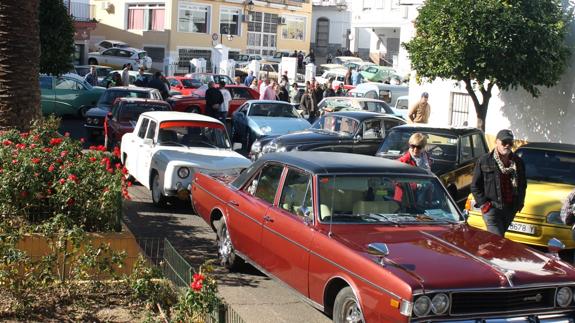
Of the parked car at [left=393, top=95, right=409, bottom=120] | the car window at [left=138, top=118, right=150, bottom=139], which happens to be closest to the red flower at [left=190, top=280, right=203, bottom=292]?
the car window at [left=138, top=118, right=150, bottom=139]

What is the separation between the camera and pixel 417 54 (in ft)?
59.0

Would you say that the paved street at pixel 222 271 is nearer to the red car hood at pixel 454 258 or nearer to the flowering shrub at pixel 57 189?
the red car hood at pixel 454 258

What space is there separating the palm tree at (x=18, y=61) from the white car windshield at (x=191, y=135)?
295cm

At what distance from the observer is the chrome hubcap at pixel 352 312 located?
20.3 ft

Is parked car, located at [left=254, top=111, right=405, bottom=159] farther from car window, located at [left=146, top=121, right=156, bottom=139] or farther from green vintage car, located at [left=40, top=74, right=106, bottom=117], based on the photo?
green vintage car, located at [left=40, top=74, right=106, bottom=117]

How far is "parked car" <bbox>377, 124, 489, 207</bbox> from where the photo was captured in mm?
12773

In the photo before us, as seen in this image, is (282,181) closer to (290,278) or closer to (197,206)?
(290,278)

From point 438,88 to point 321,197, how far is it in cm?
1474

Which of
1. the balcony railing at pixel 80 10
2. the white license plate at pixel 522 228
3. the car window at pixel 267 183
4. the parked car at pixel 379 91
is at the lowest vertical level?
the white license plate at pixel 522 228

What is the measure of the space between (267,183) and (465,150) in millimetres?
5874

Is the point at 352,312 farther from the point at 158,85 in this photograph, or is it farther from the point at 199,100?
the point at 199,100

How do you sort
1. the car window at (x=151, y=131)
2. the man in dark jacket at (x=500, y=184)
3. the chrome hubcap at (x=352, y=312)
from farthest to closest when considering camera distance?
1. the car window at (x=151, y=131)
2. the man in dark jacket at (x=500, y=184)
3. the chrome hubcap at (x=352, y=312)

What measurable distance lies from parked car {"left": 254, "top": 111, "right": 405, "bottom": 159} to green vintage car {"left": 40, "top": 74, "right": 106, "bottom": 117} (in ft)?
32.5

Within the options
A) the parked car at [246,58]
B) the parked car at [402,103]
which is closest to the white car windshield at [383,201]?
the parked car at [402,103]
